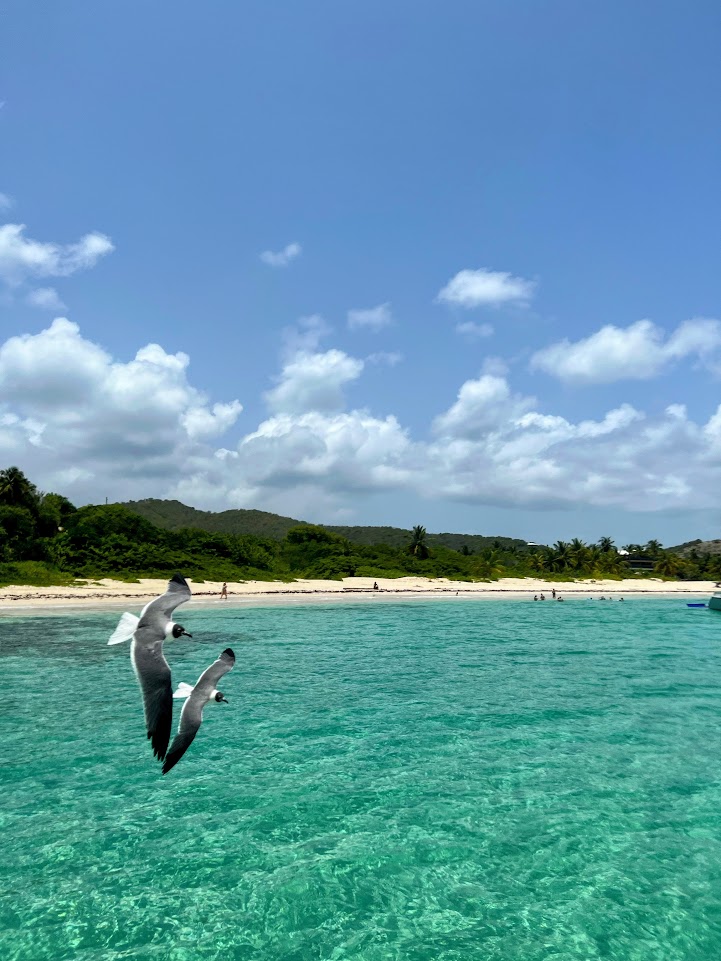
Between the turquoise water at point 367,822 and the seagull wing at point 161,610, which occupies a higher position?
the seagull wing at point 161,610

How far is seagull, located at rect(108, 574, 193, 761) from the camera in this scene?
4.29 metres

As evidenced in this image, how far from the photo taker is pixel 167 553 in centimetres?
7962

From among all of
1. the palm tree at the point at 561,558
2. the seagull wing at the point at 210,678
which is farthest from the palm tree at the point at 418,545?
the seagull wing at the point at 210,678

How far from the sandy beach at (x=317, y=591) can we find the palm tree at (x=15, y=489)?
2132 cm

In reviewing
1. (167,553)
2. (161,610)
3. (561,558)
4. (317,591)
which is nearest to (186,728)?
(161,610)

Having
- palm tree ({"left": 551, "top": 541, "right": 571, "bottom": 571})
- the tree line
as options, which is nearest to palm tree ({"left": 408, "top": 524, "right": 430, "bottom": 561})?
the tree line

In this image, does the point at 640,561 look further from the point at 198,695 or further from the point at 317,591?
the point at 198,695

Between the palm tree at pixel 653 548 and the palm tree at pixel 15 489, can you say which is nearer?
the palm tree at pixel 15 489

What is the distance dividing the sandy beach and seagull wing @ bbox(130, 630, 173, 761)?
52.4 metres

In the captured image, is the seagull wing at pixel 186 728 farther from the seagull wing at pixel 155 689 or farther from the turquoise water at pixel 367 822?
the turquoise water at pixel 367 822

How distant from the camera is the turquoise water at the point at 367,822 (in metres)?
9.73

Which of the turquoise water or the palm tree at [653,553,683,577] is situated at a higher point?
the palm tree at [653,553,683,577]

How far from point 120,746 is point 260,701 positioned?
21.9 ft

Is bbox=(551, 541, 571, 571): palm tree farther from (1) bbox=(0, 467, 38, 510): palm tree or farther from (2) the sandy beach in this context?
(1) bbox=(0, 467, 38, 510): palm tree
